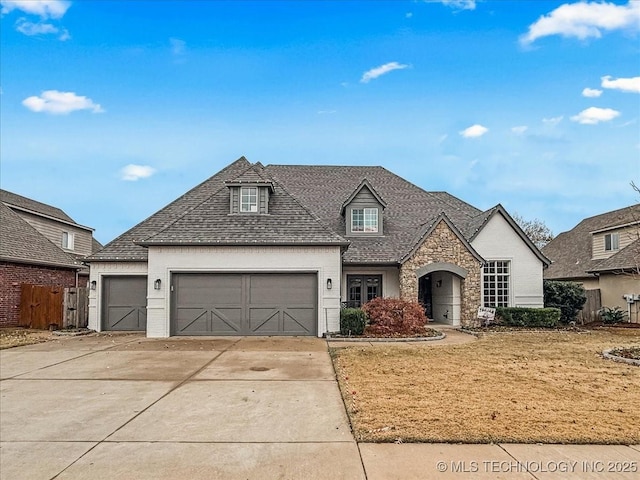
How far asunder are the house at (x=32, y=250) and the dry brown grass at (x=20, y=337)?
188 cm

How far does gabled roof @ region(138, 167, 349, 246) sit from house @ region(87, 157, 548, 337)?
43 millimetres

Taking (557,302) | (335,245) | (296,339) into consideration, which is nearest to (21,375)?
(296,339)

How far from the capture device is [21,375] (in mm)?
9352

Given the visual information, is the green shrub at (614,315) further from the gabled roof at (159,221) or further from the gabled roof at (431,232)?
the gabled roof at (159,221)

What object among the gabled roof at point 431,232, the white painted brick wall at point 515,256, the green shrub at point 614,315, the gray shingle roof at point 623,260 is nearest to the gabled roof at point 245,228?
the gabled roof at point 431,232

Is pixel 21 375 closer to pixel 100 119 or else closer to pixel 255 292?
pixel 255 292

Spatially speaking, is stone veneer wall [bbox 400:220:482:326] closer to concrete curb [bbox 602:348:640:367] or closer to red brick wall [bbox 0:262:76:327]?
concrete curb [bbox 602:348:640:367]

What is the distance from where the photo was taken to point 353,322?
15641 mm

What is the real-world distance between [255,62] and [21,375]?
1343 centimetres

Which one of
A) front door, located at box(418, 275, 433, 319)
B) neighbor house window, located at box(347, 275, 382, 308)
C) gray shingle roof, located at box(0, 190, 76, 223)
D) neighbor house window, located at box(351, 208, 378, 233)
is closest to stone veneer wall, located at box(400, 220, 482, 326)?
neighbor house window, located at box(347, 275, 382, 308)

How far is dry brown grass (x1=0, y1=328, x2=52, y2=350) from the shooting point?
14492 millimetres

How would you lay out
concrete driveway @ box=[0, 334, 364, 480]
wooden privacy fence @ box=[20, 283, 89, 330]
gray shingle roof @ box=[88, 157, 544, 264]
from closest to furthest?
concrete driveway @ box=[0, 334, 364, 480]
gray shingle roof @ box=[88, 157, 544, 264]
wooden privacy fence @ box=[20, 283, 89, 330]

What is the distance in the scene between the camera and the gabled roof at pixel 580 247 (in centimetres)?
2675

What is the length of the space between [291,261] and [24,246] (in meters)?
14.6
